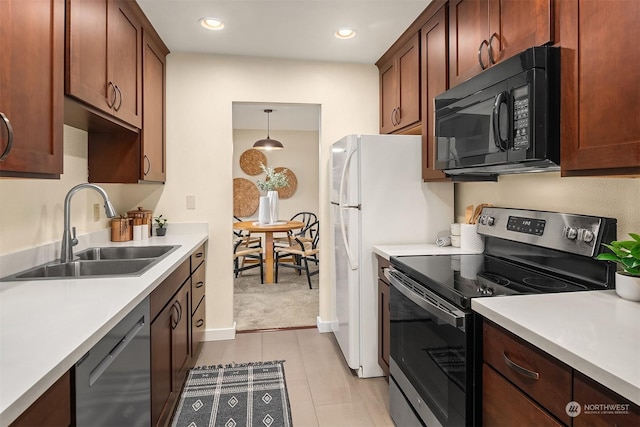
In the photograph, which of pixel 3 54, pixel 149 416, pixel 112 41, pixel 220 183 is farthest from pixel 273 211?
pixel 3 54

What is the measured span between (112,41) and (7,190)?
2.92ft

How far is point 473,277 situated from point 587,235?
0.45 metres

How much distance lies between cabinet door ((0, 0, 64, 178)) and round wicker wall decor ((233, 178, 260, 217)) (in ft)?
17.4

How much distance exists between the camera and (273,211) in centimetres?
498

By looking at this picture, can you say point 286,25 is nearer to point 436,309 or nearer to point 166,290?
point 166,290

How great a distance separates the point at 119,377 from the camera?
3.98 ft

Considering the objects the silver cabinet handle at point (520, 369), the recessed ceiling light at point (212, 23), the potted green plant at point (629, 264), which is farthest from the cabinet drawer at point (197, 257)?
the potted green plant at point (629, 264)

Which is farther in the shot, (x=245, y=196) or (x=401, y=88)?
(x=245, y=196)

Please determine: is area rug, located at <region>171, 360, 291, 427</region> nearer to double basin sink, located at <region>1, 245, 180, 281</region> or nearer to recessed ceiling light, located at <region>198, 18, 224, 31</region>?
double basin sink, located at <region>1, 245, 180, 281</region>

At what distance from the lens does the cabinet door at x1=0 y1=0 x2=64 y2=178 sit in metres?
1.08

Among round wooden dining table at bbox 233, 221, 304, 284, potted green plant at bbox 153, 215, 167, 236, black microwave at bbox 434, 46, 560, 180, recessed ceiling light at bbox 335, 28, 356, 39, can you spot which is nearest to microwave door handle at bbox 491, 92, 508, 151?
black microwave at bbox 434, 46, 560, 180

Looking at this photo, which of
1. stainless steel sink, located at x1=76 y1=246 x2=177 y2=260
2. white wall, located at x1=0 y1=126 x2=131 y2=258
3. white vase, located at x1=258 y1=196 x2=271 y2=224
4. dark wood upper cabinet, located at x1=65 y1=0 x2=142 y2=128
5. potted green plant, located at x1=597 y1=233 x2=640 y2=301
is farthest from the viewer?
white vase, located at x1=258 y1=196 x2=271 y2=224

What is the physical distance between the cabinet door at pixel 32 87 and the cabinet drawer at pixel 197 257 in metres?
1.30

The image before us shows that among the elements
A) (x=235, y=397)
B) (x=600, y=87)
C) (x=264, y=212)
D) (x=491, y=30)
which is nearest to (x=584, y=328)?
(x=600, y=87)
